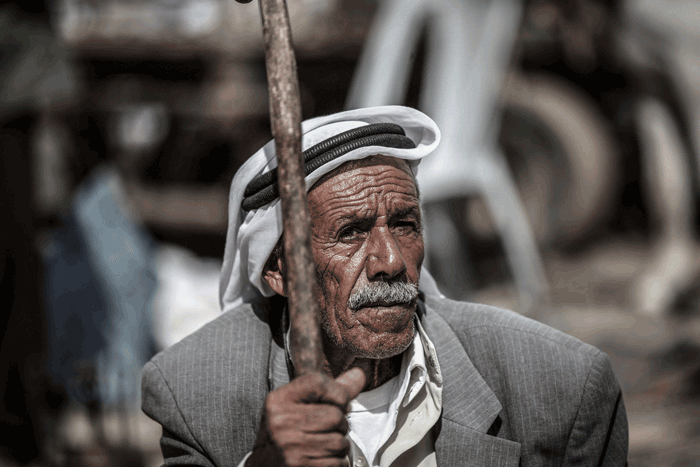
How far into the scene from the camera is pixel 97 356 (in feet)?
14.6

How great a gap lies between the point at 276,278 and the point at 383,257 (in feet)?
1.47

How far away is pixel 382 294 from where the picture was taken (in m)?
1.83

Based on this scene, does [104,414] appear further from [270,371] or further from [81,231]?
[270,371]

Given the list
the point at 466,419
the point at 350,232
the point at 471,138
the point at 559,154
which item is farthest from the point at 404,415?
the point at 559,154

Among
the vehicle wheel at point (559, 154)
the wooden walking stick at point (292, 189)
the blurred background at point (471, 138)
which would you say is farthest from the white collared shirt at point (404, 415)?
the vehicle wheel at point (559, 154)

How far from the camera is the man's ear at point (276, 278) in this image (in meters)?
2.09

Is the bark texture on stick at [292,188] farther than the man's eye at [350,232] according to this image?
No

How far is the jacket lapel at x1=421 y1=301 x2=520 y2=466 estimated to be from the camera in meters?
1.89

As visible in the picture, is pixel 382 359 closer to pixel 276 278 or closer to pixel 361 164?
pixel 276 278

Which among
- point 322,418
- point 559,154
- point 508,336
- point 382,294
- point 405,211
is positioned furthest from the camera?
point 559,154

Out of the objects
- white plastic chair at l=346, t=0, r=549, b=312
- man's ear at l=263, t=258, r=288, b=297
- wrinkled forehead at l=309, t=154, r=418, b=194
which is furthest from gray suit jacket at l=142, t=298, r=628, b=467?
white plastic chair at l=346, t=0, r=549, b=312

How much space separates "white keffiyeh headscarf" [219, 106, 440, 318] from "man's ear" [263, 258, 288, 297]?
1.1 inches

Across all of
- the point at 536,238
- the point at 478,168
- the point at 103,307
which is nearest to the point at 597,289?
the point at 536,238

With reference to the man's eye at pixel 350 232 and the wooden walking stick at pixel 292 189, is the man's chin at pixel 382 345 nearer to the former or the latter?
the man's eye at pixel 350 232
